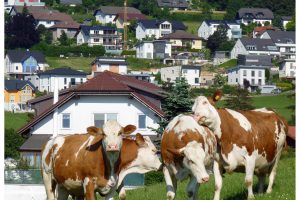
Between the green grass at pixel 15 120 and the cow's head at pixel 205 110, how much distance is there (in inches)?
2889

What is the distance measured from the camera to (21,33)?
185 meters

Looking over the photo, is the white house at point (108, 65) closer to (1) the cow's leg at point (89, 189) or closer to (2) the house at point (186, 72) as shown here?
(2) the house at point (186, 72)

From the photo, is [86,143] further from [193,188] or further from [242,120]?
[242,120]

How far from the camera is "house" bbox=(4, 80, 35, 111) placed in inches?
4486

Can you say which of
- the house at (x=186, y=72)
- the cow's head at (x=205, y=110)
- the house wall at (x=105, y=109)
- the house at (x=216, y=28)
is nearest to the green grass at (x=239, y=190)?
the cow's head at (x=205, y=110)

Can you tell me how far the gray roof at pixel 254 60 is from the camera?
522ft

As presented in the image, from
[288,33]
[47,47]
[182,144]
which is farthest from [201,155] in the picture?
[288,33]

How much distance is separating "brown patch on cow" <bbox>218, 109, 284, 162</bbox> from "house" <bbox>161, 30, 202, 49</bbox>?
16528cm

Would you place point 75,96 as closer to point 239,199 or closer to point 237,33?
point 239,199

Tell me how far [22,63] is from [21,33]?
24.6m

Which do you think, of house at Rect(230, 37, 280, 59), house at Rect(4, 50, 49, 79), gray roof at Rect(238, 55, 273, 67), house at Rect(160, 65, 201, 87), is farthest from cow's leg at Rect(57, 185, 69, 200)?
house at Rect(230, 37, 280, 59)

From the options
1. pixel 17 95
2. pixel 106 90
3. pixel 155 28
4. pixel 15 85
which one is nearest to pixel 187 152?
pixel 106 90
